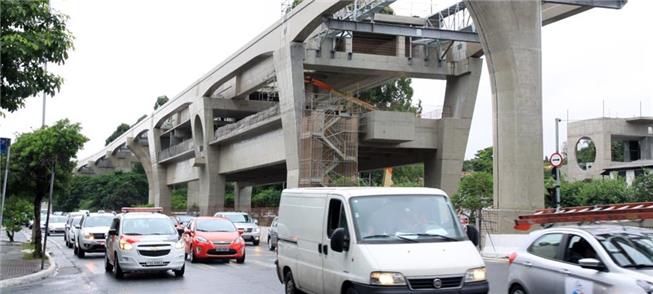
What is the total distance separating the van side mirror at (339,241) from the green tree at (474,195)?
78.9ft

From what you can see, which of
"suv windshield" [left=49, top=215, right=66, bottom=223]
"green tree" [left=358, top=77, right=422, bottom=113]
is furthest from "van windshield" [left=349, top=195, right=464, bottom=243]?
"green tree" [left=358, top=77, right=422, bottom=113]

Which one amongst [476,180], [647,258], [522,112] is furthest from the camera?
[476,180]

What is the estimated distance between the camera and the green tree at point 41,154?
24438mm

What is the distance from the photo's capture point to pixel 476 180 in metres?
38.0

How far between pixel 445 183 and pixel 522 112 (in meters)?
18.6

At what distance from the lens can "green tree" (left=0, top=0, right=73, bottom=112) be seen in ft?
36.5

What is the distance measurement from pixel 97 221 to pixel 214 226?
6438 mm

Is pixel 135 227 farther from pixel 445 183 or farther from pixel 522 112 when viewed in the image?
pixel 445 183

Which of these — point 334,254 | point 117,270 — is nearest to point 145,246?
point 117,270

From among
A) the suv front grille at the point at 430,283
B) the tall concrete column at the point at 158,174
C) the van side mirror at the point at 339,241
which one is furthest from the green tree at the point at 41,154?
the tall concrete column at the point at 158,174

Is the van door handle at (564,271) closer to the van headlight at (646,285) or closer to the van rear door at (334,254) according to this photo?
the van headlight at (646,285)

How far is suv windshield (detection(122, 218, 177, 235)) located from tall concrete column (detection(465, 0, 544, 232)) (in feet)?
52.4

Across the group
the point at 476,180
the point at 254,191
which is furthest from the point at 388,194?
the point at 254,191

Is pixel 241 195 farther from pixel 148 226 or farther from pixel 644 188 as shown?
pixel 148 226
